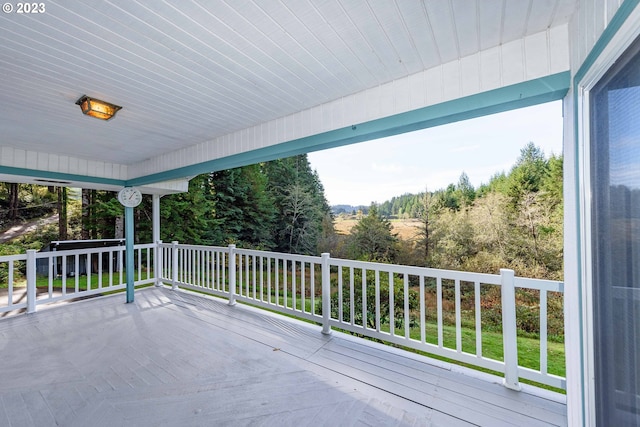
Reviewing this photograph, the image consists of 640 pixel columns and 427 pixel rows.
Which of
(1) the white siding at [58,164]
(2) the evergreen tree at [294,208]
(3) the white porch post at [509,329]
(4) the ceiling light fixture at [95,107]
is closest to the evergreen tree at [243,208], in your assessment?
(2) the evergreen tree at [294,208]

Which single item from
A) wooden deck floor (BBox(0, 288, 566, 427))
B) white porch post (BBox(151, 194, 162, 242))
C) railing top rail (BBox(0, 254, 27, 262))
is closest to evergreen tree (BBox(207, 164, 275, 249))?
white porch post (BBox(151, 194, 162, 242))

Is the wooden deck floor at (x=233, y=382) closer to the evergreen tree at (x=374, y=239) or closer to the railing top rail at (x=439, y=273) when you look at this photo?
the railing top rail at (x=439, y=273)

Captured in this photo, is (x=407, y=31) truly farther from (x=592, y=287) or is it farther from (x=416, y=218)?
(x=416, y=218)

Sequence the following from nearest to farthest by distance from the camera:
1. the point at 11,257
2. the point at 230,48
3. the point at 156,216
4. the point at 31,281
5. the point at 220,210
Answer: the point at 230,48 < the point at 11,257 < the point at 31,281 < the point at 156,216 < the point at 220,210

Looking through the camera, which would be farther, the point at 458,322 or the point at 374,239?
the point at 374,239

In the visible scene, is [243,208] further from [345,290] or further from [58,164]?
[58,164]

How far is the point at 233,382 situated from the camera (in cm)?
231

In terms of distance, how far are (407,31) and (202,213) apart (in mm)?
8988

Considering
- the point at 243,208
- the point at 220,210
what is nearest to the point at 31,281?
the point at 220,210

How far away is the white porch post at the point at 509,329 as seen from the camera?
215cm

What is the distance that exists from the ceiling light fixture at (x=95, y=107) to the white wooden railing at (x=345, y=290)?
2348 millimetres

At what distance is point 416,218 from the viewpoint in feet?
33.4

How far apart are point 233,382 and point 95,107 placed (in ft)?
8.56

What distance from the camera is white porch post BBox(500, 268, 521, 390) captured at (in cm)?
215
